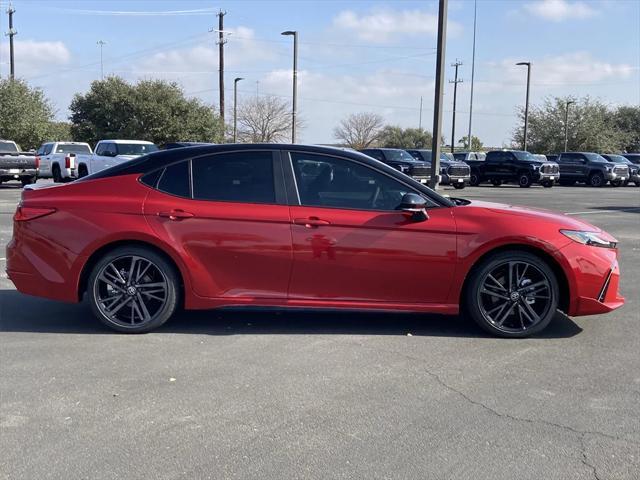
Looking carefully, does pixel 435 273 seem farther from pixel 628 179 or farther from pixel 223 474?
pixel 628 179

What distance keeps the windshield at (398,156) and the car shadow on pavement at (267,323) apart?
2394 cm

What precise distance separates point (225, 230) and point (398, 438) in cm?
249

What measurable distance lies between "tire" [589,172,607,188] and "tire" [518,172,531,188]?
4.42 metres

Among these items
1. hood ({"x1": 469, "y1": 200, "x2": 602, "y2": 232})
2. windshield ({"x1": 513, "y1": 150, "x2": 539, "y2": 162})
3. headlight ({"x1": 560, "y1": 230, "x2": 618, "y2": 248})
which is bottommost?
headlight ({"x1": 560, "y1": 230, "x2": 618, "y2": 248})

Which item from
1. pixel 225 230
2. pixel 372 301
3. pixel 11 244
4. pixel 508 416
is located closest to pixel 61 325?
pixel 11 244

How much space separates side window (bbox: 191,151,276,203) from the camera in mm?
5781

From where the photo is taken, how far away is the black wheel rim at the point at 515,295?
226 inches

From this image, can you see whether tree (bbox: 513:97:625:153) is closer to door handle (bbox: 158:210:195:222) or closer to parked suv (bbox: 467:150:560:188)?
parked suv (bbox: 467:150:560:188)

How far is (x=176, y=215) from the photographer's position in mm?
5688

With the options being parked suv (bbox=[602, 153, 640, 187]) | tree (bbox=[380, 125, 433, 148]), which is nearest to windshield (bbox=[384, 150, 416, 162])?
parked suv (bbox=[602, 153, 640, 187])

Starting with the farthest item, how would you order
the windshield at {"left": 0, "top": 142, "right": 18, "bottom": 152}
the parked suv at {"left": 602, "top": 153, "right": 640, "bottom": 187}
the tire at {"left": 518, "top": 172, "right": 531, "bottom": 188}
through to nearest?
the parked suv at {"left": 602, "top": 153, "right": 640, "bottom": 187}, the tire at {"left": 518, "top": 172, "right": 531, "bottom": 188}, the windshield at {"left": 0, "top": 142, "right": 18, "bottom": 152}

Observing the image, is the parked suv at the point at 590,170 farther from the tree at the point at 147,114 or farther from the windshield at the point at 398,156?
the tree at the point at 147,114

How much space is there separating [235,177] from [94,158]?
2046 centimetres

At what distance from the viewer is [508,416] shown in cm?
416
